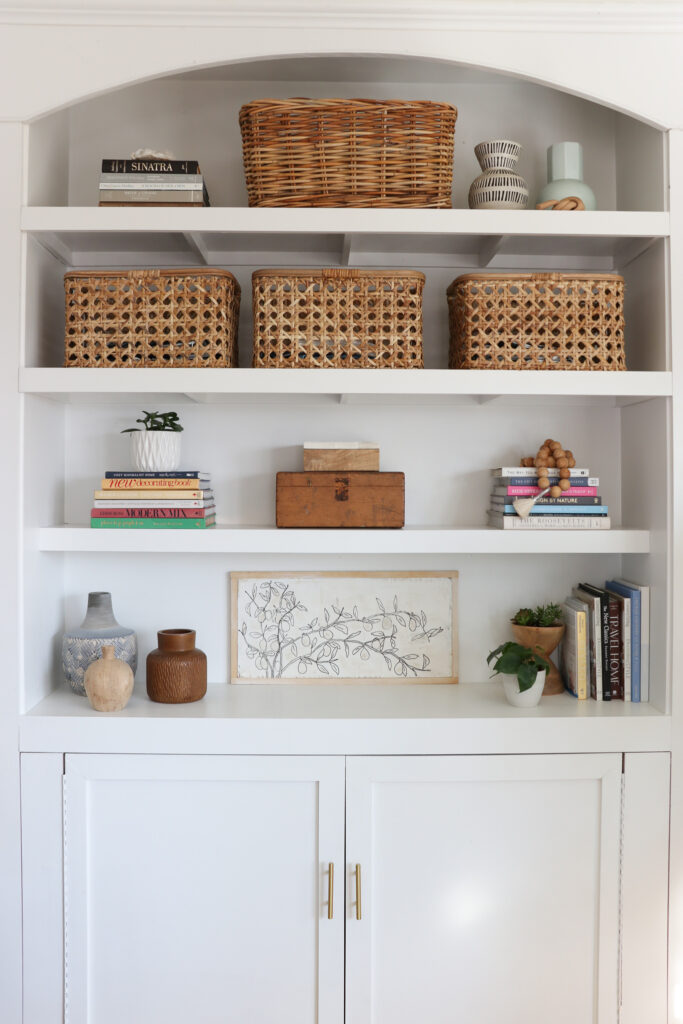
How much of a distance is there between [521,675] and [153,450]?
3.36 feet

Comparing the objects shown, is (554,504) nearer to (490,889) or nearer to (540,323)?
(540,323)

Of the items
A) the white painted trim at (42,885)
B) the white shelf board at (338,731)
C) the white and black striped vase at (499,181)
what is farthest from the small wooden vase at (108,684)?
the white and black striped vase at (499,181)

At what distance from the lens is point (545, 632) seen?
6.65 ft

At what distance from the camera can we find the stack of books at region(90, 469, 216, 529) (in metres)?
1.91

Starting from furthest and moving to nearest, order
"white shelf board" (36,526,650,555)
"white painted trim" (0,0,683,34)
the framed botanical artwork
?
the framed botanical artwork, "white shelf board" (36,526,650,555), "white painted trim" (0,0,683,34)

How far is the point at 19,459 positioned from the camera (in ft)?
6.00

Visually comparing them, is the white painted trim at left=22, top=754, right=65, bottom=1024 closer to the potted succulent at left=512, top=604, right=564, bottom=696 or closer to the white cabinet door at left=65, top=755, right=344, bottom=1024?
the white cabinet door at left=65, top=755, right=344, bottom=1024

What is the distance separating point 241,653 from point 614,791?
3.14ft

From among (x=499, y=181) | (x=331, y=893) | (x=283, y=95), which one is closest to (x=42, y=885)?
(x=331, y=893)

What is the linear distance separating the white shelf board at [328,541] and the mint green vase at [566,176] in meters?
0.81

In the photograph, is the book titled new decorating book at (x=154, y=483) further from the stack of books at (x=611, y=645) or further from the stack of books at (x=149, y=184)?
the stack of books at (x=611, y=645)

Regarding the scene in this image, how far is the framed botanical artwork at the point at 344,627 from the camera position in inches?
84.0

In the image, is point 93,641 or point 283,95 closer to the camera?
point 93,641

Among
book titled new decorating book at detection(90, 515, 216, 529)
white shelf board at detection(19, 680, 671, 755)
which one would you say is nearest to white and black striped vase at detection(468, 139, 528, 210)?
book titled new decorating book at detection(90, 515, 216, 529)
